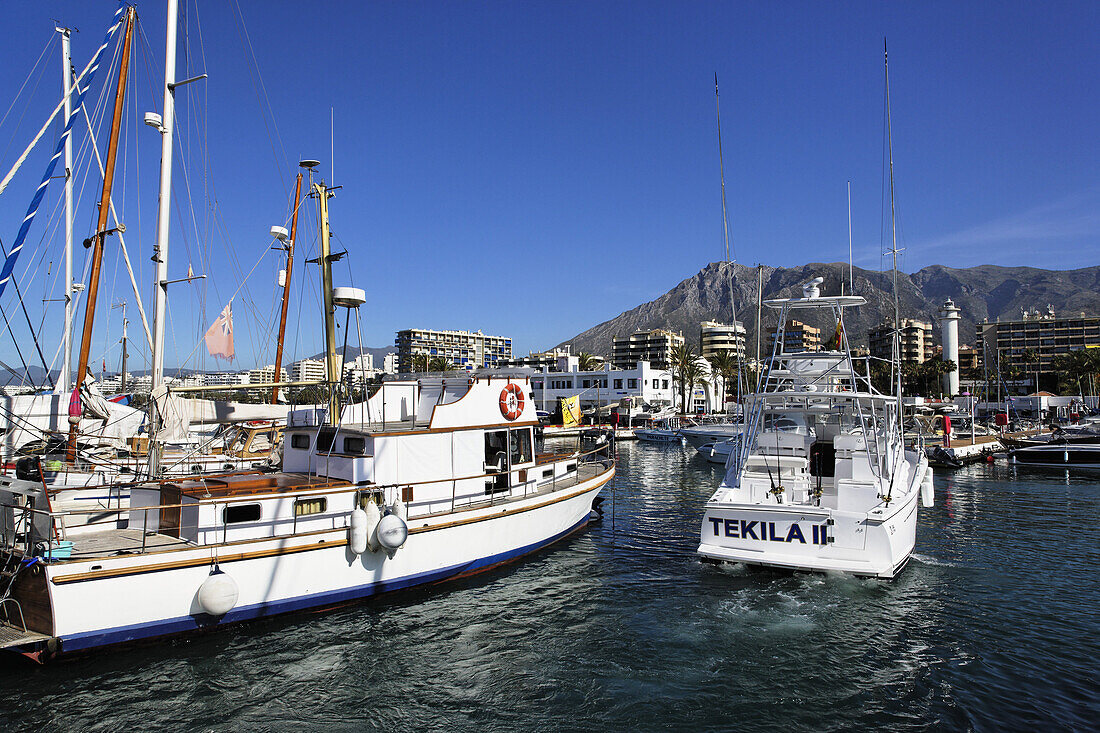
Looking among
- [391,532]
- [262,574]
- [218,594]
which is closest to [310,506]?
[262,574]

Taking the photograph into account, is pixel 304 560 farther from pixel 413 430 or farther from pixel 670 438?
pixel 670 438

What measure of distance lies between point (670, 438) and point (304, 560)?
174 ft

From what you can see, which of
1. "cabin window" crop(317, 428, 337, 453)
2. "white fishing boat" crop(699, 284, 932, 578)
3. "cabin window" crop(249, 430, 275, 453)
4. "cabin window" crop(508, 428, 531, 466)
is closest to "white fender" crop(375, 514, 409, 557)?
"cabin window" crop(317, 428, 337, 453)

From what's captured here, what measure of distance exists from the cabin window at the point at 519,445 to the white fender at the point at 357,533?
17.0ft

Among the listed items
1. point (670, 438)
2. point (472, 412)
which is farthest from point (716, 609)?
point (670, 438)

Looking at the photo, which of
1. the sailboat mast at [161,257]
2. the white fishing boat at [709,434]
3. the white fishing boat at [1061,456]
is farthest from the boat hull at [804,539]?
the white fishing boat at [709,434]

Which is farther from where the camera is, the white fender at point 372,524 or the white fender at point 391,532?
the white fender at point 372,524

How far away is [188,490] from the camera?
12578 mm

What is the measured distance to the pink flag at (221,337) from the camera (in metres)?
17.7

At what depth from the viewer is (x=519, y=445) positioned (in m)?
17.5

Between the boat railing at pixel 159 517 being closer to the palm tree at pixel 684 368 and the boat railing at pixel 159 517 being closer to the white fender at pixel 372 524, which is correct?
the white fender at pixel 372 524

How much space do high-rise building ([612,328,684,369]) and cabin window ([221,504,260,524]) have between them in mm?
149932

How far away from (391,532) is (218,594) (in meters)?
3.14

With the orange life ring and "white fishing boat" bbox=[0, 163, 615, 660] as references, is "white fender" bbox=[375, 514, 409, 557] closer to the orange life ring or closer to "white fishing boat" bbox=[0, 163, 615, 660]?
"white fishing boat" bbox=[0, 163, 615, 660]
